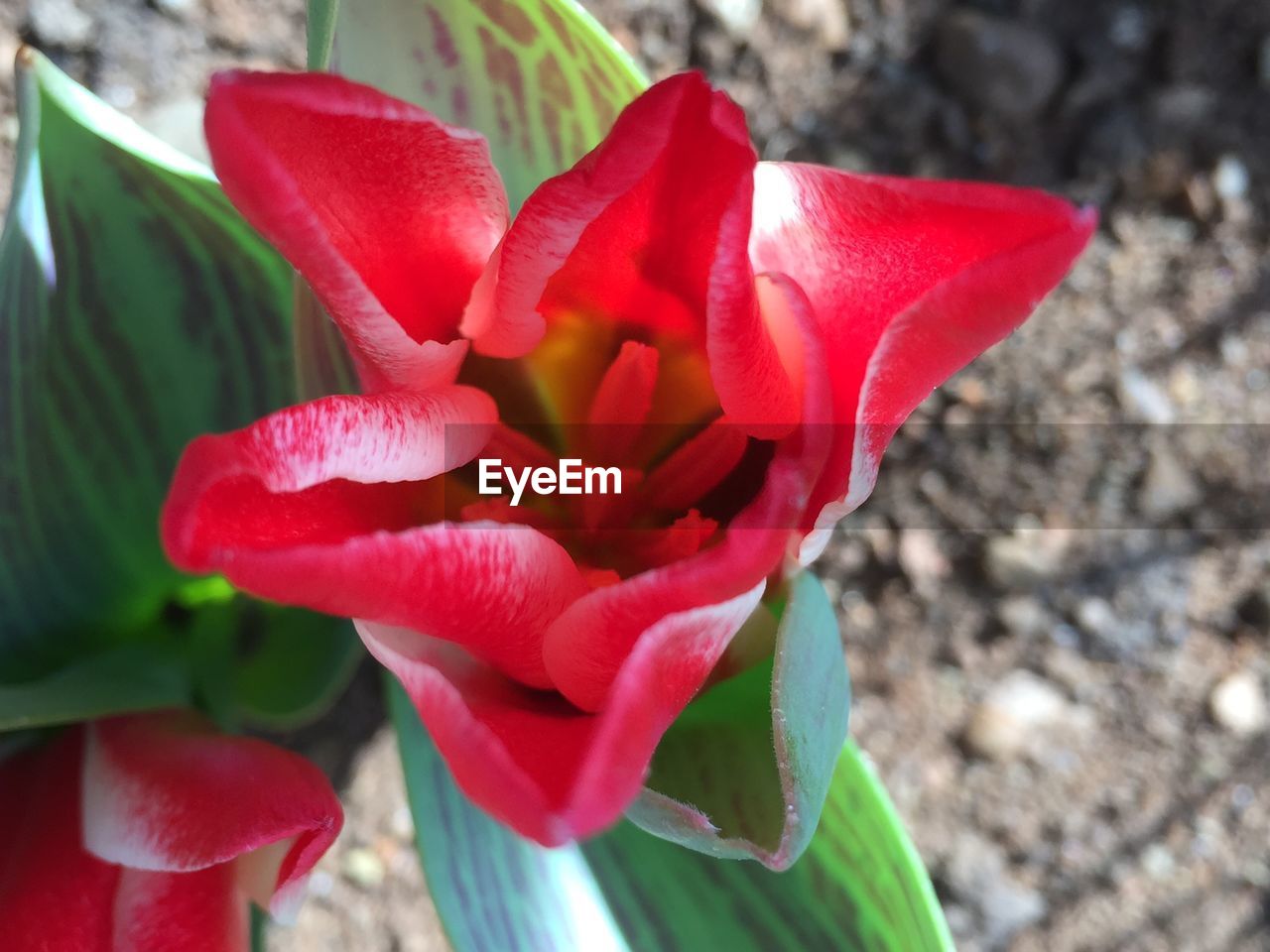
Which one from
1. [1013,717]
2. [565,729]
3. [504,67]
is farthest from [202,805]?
[1013,717]

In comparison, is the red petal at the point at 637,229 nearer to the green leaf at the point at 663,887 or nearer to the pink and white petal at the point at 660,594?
the pink and white petal at the point at 660,594

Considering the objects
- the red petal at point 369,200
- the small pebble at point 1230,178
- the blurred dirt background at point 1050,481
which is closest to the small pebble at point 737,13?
the blurred dirt background at point 1050,481

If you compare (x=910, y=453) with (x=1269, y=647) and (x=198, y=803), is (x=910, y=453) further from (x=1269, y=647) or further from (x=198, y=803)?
(x=198, y=803)

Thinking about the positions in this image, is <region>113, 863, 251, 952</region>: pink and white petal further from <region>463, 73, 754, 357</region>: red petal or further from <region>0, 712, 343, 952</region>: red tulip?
<region>463, 73, 754, 357</region>: red petal

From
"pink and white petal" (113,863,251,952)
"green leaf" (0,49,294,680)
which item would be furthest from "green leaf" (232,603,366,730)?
"pink and white petal" (113,863,251,952)

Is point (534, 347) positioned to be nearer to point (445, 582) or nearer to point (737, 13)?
point (445, 582)

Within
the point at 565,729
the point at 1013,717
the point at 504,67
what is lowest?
the point at 1013,717

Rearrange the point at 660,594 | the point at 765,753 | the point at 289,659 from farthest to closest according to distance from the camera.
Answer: the point at 289,659, the point at 765,753, the point at 660,594
